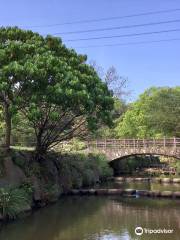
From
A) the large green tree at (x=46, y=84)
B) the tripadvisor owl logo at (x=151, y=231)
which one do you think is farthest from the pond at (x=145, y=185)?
the tripadvisor owl logo at (x=151, y=231)

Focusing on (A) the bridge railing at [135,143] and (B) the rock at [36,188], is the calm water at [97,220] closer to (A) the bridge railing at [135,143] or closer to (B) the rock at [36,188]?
(B) the rock at [36,188]

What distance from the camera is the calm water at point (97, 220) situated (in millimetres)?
20047

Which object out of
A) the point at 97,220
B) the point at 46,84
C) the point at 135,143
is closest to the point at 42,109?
the point at 46,84

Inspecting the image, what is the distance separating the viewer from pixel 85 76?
2775 cm

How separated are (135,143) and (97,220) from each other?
25.6m

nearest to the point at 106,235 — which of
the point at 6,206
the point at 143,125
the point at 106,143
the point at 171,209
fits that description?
the point at 6,206

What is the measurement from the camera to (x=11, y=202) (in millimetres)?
23391

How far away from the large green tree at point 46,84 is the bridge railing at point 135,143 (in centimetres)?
1725

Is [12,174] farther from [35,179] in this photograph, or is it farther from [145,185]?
[145,185]

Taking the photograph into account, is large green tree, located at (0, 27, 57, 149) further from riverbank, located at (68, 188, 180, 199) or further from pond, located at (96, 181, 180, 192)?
pond, located at (96, 181, 180, 192)

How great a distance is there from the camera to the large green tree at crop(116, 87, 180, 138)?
2277 inches

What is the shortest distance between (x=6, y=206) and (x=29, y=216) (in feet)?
6.04

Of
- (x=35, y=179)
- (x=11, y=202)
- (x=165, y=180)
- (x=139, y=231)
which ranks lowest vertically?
(x=139, y=231)

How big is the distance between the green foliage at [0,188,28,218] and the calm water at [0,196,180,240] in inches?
28.3
